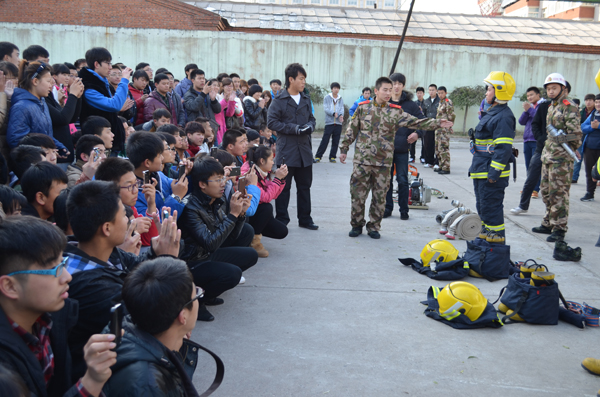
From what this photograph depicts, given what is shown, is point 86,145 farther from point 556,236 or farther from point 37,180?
point 556,236

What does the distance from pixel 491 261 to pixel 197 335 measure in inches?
121

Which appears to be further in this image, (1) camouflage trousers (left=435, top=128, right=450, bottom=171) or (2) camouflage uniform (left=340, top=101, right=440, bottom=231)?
(1) camouflage trousers (left=435, top=128, right=450, bottom=171)

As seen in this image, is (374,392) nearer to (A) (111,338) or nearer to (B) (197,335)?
(B) (197,335)

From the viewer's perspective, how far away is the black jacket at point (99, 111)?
575 cm

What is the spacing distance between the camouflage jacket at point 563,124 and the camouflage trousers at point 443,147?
184 inches

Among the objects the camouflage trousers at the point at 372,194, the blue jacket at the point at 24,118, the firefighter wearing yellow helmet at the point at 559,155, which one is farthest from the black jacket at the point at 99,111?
the firefighter wearing yellow helmet at the point at 559,155

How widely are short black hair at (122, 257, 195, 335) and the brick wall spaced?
21.3 meters

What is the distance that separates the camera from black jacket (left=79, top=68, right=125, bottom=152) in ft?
18.9

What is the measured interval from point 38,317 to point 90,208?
668mm

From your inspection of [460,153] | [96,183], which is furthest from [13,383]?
[460,153]

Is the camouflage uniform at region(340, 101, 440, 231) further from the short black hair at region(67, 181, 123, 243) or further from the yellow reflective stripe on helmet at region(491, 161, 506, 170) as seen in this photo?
the short black hair at region(67, 181, 123, 243)

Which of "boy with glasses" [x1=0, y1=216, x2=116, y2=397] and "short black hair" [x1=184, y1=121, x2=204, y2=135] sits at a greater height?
"short black hair" [x1=184, y1=121, x2=204, y2=135]

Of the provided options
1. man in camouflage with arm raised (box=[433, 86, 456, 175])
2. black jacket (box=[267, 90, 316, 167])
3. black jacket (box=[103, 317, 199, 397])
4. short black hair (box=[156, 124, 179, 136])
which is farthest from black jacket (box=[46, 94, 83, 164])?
man in camouflage with arm raised (box=[433, 86, 456, 175])

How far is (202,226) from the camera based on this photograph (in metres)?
3.87
